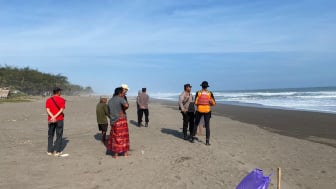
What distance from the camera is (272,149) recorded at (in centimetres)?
922

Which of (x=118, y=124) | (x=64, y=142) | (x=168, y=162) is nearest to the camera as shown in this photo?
(x=168, y=162)

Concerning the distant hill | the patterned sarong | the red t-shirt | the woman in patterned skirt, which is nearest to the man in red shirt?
the red t-shirt

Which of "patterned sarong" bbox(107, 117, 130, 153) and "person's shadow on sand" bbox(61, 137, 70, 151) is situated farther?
"person's shadow on sand" bbox(61, 137, 70, 151)

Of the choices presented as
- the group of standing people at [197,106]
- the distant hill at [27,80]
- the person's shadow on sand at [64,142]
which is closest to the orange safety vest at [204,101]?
the group of standing people at [197,106]

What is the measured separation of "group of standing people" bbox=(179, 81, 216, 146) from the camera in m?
9.42

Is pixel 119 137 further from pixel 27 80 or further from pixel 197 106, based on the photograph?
pixel 27 80

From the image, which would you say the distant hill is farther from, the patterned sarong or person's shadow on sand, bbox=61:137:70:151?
the patterned sarong

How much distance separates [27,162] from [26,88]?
59.2 meters

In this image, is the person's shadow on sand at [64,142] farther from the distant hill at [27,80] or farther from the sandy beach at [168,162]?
the distant hill at [27,80]

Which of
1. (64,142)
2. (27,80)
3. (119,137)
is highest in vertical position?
(27,80)

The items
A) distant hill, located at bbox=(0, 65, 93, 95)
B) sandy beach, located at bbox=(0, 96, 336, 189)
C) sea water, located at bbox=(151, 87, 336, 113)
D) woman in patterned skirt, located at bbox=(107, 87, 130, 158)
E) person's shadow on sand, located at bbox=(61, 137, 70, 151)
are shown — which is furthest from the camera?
distant hill, located at bbox=(0, 65, 93, 95)

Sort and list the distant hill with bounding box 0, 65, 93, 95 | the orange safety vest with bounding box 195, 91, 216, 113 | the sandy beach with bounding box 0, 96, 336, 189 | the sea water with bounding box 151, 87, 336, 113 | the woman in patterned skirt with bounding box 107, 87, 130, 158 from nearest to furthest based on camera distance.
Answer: the sandy beach with bounding box 0, 96, 336, 189 → the woman in patterned skirt with bounding box 107, 87, 130, 158 → the orange safety vest with bounding box 195, 91, 216, 113 → the sea water with bounding box 151, 87, 336, 113 → the distant hill with bounding box 0, 65, 93, 95

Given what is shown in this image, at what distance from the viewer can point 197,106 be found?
955cm

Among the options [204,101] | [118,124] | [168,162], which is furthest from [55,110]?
[204,101]
